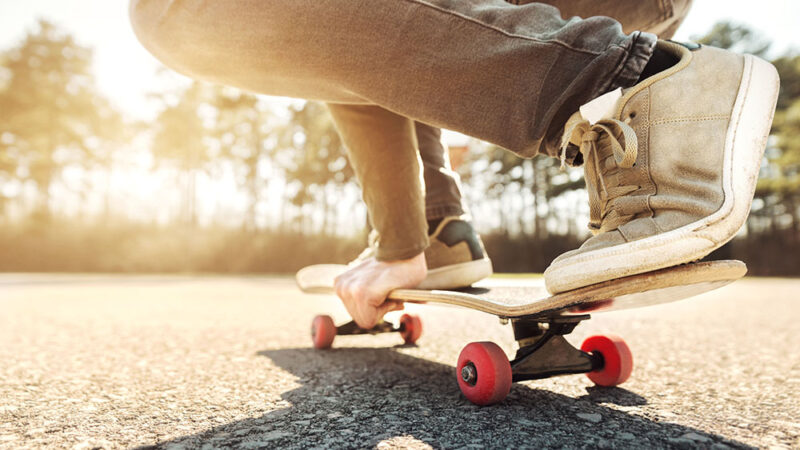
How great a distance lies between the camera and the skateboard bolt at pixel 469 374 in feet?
3.52

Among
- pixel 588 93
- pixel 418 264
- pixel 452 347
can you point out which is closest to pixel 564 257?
pixel 588 93

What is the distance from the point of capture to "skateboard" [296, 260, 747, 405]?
0.86 m

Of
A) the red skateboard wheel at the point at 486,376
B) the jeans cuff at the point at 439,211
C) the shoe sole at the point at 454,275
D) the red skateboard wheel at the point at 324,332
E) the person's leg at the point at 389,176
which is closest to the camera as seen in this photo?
the red skateboard wheel at the point at 486,376

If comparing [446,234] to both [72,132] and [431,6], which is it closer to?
[431,6]

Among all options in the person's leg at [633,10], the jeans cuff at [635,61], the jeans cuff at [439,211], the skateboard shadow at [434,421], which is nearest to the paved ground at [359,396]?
the skateboard shadow at [434,421]

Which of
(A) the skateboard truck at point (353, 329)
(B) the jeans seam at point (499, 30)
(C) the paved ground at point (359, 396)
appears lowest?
(C) the paved ground at point (359, 396)

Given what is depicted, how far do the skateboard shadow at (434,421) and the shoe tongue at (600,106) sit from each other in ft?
1.70

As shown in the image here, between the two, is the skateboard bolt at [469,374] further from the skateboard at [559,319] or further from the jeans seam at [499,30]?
the jeans seam at [499,30]

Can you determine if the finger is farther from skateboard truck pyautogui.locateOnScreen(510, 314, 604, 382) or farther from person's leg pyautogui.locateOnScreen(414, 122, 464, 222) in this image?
skateboard truck pyautogui.locateOnScreen(510, 314, 604, 382)

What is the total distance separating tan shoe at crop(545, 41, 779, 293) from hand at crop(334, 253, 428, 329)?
23.4 inches

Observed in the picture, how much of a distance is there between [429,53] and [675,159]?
0.46 meters

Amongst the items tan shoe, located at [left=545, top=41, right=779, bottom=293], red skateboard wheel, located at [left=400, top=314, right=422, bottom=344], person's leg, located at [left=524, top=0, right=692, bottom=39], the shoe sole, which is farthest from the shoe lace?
red skateboard wheel, located at [left=400, top=314, right=422, bottom=344]

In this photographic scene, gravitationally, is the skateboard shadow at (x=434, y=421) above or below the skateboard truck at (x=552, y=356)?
below

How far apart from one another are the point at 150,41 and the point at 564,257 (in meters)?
0.98
